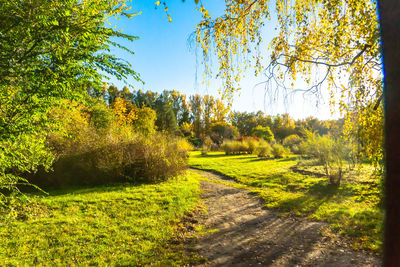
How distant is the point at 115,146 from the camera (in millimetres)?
9250

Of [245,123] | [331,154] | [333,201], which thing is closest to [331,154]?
[331,154]

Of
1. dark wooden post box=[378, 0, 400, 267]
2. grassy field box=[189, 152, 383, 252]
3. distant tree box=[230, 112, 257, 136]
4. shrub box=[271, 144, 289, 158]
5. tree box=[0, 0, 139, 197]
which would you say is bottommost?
grassy field box=[189, 152, 383, 252]

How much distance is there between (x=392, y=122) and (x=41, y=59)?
151 inches

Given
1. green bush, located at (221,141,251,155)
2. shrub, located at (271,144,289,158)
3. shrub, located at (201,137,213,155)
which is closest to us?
shrub, located at (271,144,289,158)

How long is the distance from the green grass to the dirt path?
78cm

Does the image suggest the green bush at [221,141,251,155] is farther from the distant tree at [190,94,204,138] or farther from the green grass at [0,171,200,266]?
the distant tree at [190,94,204,138]

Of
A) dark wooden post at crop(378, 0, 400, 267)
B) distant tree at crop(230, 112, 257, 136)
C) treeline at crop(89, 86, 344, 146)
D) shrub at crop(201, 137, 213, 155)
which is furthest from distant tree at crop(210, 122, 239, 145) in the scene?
dark wooden post at crop(378, 0, 400, 267)

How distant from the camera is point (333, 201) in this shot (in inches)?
267

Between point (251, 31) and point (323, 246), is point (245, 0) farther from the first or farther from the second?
point (323, 246)

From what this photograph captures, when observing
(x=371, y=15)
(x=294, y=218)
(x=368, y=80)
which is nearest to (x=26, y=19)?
(x=371, y=15)

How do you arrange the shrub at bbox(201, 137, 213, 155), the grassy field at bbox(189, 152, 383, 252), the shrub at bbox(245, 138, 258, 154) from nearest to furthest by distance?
1. the grassy field at bbox(189, 152, 383, 252)
2. the shrub at bbox(245, 138, 258, 154)
3. the shrub at bbox(201, 137, 213, 155)

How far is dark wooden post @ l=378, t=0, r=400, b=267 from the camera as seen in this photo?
104cm

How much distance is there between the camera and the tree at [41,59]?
257cm

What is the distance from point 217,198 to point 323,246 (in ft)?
13.1
